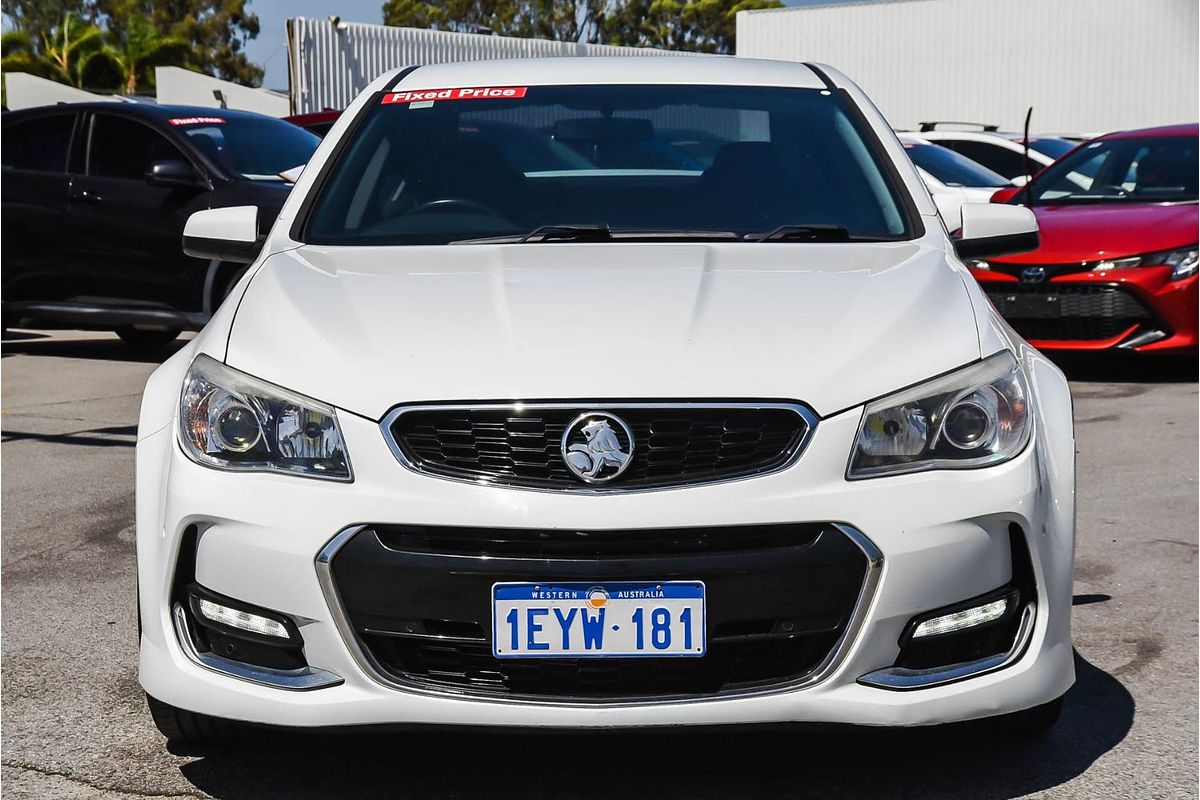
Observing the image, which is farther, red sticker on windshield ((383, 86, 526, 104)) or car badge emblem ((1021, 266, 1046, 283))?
car badge emblem ((1021, 266, 1046, 283))

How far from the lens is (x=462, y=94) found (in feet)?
14.3

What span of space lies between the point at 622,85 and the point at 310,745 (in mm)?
1982

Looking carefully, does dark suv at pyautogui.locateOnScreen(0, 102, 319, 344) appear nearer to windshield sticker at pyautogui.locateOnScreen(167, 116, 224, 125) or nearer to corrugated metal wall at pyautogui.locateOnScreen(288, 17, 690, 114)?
windshield sticker at pyautogui.locateOnScreen(167, 116, 224, 125)

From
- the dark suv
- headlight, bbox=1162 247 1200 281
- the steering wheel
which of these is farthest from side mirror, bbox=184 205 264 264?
headlight, bbox=1162 247 1200 281

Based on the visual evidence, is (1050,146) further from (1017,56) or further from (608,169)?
(1017,56)

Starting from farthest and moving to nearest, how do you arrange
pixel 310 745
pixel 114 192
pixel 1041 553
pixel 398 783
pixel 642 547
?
pixel 114 192 → pixel 310 745 → pixel 398 783 → pixel 1041 553 → pixel 642 547

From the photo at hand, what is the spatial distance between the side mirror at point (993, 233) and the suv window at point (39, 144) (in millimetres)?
7631

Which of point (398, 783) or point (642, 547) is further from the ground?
point (642, 547)

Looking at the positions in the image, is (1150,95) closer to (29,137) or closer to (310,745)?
(29,137)

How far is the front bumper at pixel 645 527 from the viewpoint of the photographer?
2754mm

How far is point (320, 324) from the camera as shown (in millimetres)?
3086

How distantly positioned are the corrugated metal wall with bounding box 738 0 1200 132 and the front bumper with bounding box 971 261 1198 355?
26301mm

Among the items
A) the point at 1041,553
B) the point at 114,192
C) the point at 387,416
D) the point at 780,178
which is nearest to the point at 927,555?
the point at 1041,553

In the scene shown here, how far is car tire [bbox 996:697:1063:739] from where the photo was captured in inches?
128
